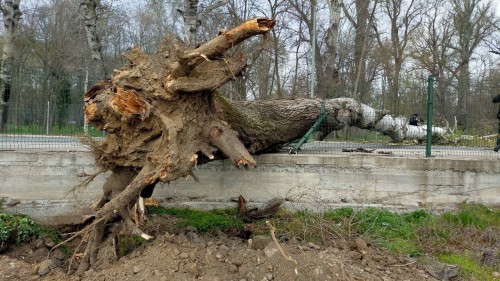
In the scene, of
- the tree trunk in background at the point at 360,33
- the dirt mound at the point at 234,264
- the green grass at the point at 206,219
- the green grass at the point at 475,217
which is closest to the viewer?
the dirt mound at the point at 234,264

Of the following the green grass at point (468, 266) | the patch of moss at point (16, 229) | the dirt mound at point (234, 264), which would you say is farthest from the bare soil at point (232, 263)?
the patch of moss at point (16, 229)

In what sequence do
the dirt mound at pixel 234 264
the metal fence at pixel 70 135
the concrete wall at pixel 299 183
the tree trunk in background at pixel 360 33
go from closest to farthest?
the dirt mound at pixel 234 264, the concrete wall at pixel 299 183, the metal fence at pixel 70 135, the tree trunk in background at pixel 360 33

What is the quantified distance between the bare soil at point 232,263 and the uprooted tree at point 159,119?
39 cm

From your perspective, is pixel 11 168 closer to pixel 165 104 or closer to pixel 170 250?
pixel 165 104

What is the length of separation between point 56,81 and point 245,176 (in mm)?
3911

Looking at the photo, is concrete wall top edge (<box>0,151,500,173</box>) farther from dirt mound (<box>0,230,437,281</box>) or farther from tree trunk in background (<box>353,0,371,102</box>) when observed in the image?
tree trunk in background (<box>353,0,371,102</box>)

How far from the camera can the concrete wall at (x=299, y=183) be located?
7035 millimetres

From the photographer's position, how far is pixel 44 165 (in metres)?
7.05

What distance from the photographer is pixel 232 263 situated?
15.4ft

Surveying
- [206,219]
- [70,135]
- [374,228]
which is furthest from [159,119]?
[374,228]

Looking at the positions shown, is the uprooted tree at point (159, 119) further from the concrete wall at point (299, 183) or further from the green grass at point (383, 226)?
the green grass at point (383, 226)

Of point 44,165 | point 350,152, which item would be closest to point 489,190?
point 350,152

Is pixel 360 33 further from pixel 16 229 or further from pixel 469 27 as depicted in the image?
pixel 16 229

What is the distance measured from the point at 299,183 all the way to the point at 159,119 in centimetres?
278
